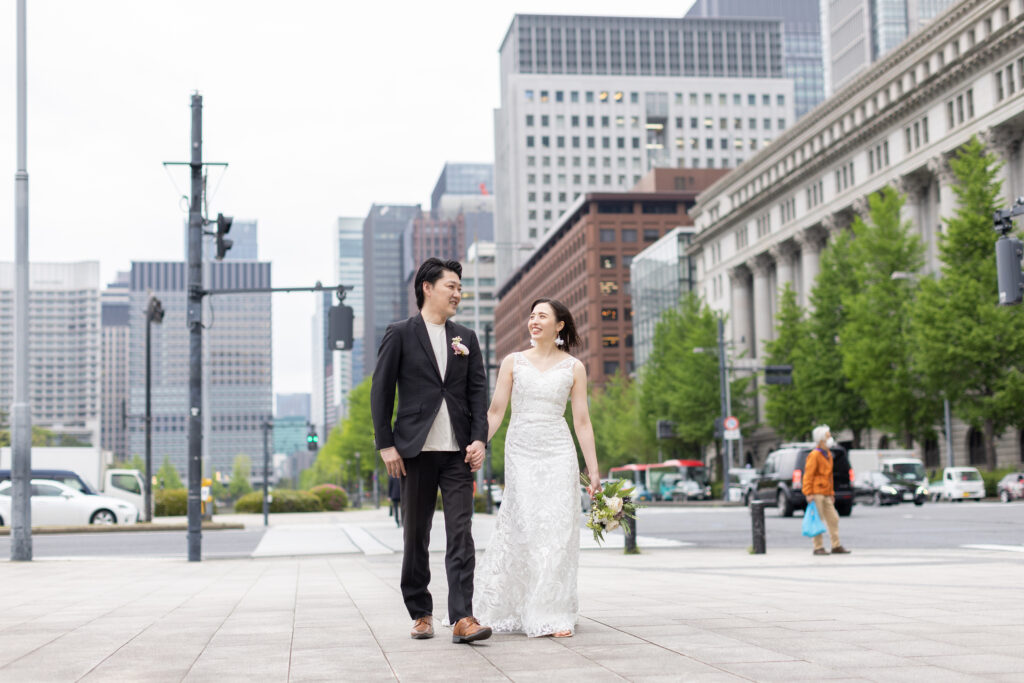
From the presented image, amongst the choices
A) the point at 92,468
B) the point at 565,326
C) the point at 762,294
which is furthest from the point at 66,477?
the point at 762,294

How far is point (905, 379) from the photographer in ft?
152

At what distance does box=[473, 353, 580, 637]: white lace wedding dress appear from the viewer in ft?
21.8

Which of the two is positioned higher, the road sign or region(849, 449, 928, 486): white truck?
the road sign

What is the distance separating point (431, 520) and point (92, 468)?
4316 centimetres

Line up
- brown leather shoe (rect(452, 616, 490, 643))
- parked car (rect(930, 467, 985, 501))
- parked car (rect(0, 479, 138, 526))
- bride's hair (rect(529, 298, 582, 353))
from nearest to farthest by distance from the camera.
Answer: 1. brown leather shoe (rect(452, 616, 490, 643))
2. bride's hair (rect(529, 298, 582, 353))
3. parked car (rect(0, 479, 138, 526))
4. parked car (rect(930, 467, 985, 501))

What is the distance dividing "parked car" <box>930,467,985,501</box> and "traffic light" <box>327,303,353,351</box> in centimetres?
2968

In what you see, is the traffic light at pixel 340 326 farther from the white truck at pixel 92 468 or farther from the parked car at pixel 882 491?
the white truck at pixel 92 468

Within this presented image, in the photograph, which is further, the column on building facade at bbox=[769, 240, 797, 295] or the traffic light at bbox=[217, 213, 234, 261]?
the column on building facade at bbox=[769, 240, 797, 295]

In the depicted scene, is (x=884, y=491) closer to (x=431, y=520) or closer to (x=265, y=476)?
(x=265, y=476)

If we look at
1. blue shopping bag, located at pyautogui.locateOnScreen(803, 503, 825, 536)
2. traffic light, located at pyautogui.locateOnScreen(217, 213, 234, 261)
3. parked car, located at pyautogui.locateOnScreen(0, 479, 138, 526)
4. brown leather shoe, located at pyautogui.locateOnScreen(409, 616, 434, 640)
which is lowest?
parked car, located at pyautogui.locateOnScreen(0, 479, 138, 526)

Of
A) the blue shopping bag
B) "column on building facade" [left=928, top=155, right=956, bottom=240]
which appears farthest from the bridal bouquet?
"column on building facade" [left=928, top=155, right=956, bottom=240]

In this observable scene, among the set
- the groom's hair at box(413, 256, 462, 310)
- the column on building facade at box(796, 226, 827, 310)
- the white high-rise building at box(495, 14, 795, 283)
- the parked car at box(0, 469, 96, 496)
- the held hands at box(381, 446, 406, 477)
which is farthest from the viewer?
the white high-rise building at box(495, 14, 795, 283)

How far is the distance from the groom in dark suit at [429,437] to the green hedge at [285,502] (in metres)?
46.7

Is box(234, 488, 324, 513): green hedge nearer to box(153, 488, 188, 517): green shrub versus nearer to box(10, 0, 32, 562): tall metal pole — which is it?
box(153, 488, 188, 517): green shrub
